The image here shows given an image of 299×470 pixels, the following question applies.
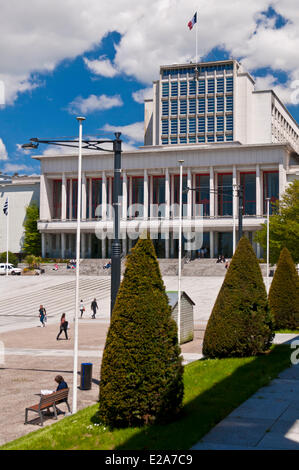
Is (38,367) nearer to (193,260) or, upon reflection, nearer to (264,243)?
(264,243)

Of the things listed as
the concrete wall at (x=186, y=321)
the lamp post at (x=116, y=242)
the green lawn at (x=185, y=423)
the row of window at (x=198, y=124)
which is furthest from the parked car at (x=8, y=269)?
the green lawn at (x=185, y=423)

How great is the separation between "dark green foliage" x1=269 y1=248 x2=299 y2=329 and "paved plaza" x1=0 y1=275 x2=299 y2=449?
173 centimetres

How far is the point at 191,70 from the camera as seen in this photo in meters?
101

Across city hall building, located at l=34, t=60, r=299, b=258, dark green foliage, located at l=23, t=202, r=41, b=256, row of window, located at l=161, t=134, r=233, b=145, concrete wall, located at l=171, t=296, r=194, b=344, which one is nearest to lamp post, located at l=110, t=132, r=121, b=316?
concrete wall, located at l=171, t=296, r=194, b=344

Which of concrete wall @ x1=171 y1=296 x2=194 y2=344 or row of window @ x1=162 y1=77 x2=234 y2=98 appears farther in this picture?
row of window @ x1=162 y1=77 x2=234 y2=98

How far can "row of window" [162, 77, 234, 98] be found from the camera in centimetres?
9814

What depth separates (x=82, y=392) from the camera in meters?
15.4

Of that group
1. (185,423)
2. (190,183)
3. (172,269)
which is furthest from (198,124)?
(185,423)

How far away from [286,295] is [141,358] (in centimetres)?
1472

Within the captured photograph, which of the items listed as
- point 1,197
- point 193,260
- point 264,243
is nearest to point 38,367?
point 264,243

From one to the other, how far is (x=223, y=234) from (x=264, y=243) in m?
30.8

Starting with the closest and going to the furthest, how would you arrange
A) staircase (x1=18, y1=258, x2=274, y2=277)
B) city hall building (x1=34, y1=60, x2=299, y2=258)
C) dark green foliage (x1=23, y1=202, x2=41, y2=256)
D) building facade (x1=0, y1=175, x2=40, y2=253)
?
staircase (x1=18, y1=258, x2=274, y2=277) < city hall building (x1=34, y1=60, x2=299, y2=258) < dark green foliage (x1=23, y1=202, x2=41, y2=256) < building facade (x1=0, y1=175, x2=40, y2=253)

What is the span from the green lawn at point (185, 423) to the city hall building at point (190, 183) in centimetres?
5442

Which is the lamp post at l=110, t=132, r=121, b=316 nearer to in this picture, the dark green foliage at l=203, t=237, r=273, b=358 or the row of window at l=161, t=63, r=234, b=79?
the dark green foliage at l=203, t=237, r=273, b=358
